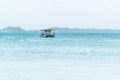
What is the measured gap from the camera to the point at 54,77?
2541cm

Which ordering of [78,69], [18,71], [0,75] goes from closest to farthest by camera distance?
1. [0,75]
2. [18,71]
3. [78,69]

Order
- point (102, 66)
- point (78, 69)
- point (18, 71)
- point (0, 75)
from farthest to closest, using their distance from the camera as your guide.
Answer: point (102, 66), point (78, 69), point (18, 71), point (0, 75)

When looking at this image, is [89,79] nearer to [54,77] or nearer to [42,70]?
[54,77]

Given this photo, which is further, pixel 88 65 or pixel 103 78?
pixel 88 65

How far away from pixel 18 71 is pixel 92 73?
14.5 feet

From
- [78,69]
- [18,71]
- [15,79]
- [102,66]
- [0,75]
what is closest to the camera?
[15,79]

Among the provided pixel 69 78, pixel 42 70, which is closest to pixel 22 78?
pixel 69 78

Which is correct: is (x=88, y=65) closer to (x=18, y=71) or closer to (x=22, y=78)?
(x=18, y=71)

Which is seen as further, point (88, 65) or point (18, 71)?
point (88, 65)

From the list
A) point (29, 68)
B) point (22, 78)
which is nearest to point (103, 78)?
point (22, 78)

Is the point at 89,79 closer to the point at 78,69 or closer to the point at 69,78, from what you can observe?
the point at 69,78

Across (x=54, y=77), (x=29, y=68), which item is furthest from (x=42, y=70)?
(x=54, y=77)

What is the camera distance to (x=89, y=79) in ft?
80.9

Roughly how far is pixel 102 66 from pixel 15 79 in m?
9.34
